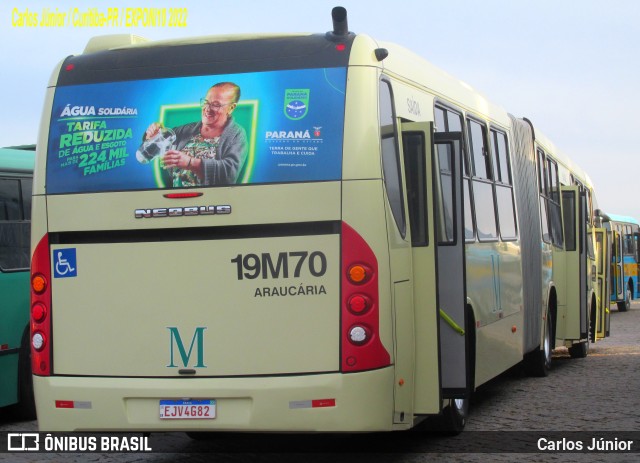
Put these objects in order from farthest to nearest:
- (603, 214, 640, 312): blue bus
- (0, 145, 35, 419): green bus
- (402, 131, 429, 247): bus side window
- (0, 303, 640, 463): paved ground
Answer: (603, 214, 640, 312): blue bus, (0, 145, 35, 419): green bus, (0, 303, 640, 463): paved ground, (402, 131, 429, 247): bus side window

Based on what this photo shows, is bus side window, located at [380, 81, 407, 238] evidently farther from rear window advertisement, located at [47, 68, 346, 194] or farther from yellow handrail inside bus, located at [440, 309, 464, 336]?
yellow handrail inside bus, located at [440, 309, 464, 336]

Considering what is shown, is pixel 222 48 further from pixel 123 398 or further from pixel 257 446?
pixel 257 446

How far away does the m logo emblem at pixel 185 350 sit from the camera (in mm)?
8062

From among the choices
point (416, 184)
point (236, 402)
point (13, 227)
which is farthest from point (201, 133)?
point (13, 227)

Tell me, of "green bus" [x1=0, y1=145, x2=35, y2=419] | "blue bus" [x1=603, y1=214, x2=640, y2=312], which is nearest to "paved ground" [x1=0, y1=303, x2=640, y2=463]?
"green bus" [x1=0, y1=145, x2=35, y2=419]

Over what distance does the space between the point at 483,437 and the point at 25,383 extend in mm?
4617

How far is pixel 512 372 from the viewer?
1706 cm

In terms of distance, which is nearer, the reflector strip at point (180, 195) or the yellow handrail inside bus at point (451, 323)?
the reflector strip at point (180, 195)

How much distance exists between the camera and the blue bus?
39.4 meters

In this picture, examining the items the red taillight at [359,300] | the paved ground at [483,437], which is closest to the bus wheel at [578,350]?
the paved ground at [483,437]

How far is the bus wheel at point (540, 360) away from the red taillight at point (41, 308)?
9.06m

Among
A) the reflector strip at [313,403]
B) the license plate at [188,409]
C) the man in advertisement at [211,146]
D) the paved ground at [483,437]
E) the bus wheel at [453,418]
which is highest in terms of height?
the man in advertisement at [211,146]

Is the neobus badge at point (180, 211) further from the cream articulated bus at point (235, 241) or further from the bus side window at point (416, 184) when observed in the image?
the bus side window at point (416, 184)

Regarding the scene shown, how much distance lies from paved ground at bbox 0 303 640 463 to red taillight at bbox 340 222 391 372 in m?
1.90
